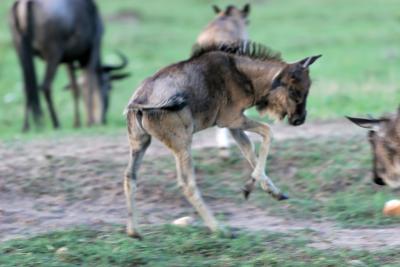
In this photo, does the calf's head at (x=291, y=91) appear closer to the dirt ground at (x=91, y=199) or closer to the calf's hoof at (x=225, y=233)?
the dirt ground at (x=91, y=199)

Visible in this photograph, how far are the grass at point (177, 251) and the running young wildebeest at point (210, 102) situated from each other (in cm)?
24

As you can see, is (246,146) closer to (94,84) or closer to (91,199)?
(91,199)

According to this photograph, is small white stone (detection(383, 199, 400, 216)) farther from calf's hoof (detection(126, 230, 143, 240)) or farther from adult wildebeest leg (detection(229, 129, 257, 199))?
calf's hoof (detection(126, 230, 143, 240))

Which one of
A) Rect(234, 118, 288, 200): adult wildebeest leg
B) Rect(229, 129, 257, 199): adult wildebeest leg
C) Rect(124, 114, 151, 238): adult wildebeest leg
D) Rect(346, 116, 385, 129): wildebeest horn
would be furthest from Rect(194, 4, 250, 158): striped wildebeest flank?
Rect(124, 114, 151, 238): adult wildebeest leg

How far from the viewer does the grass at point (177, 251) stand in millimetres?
5867

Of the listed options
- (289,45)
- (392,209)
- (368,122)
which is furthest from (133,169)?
(289,45)

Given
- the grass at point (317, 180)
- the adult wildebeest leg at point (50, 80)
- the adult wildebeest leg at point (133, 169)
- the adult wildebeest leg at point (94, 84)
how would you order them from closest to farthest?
1. the adult wildebeest leg at point (133, 169)
2. the grass at point (317, 180)
3. the adult wildebeest leg at point (50, 80)
4. the adult wildebeest leg at point (94, 84)

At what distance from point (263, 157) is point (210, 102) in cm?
59

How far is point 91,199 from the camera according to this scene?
25.6 feet

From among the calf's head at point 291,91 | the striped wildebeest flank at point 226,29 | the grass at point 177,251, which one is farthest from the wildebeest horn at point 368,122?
the striped wildebeest flank at point 226,29

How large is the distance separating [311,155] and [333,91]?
5.83 metres

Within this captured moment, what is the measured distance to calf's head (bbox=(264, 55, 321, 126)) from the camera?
6957 millimetres

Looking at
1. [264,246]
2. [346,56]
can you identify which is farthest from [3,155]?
[346,56]

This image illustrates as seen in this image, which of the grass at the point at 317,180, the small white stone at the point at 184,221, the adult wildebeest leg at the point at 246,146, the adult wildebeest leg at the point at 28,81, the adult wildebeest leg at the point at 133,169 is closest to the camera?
the adult wildebeest leg at the point at 133,169
